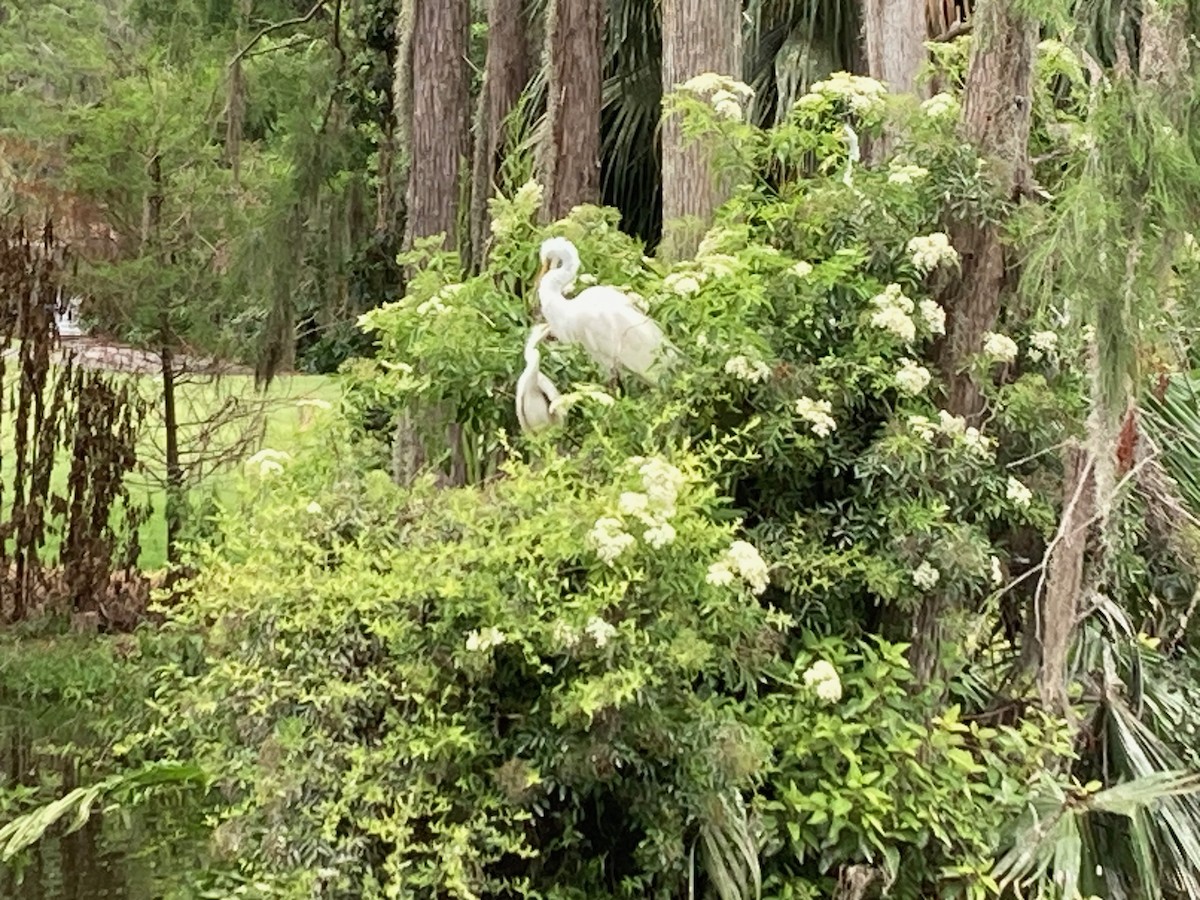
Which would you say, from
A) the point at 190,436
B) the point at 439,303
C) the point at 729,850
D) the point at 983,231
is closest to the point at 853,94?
the point at 983,231

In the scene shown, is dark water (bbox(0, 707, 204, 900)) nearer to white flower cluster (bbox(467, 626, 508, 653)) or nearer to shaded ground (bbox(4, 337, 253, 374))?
white flower cluster (bbox(467, 626, 508, 653))

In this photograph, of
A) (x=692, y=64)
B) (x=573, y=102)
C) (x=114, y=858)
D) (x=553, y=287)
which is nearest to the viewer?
(x=553, y=287)

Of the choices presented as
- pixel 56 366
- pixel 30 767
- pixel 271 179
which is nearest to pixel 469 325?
pixel 30 767

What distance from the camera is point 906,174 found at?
363 centimetres

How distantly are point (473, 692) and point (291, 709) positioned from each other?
1.37ft

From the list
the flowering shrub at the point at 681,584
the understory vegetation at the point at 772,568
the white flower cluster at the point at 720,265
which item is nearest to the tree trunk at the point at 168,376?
the understory vegetation at the point at 772,568

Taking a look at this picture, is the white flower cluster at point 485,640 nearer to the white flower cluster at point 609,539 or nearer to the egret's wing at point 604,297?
the white flower cluster at point 609,539

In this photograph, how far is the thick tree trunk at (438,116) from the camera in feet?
22.4

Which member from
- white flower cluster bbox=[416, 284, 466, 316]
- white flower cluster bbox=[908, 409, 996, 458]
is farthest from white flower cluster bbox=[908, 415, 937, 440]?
white flower cluster bbox=[416, 284, 466, 316]

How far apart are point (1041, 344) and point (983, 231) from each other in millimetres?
364

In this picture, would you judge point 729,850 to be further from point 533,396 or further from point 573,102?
point 573,102

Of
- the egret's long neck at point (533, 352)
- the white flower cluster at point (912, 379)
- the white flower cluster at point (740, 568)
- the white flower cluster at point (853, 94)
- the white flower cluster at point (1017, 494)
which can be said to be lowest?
the white flower cluster at point (740, 568)

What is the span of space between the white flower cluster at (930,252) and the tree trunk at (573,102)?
217 centimetres

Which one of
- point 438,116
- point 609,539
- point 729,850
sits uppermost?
point 438,116
